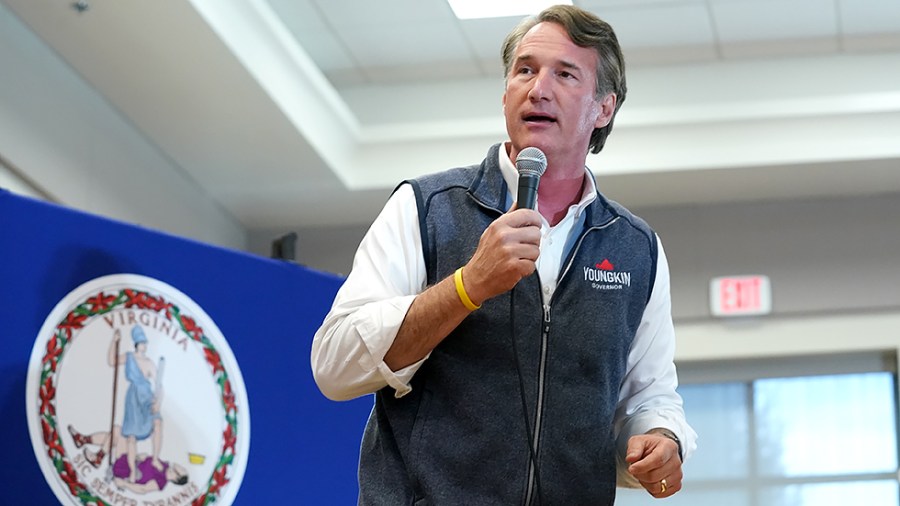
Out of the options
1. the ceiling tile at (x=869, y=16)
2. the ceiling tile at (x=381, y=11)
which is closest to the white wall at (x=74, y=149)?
the ceiling tile at (x=381, y=11)

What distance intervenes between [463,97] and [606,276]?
4.40m

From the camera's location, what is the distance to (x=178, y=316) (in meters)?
3.17

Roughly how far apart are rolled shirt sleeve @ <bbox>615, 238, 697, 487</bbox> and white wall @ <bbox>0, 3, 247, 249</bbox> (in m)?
3.31

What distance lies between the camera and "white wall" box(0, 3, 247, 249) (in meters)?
4.72

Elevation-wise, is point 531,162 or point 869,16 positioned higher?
point 869,16

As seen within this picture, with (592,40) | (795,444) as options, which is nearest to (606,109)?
(592,40)

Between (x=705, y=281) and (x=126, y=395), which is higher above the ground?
(x=705, y=281)

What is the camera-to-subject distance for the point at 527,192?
1647 mm

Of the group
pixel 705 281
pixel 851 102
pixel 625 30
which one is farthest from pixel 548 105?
pixel 705 281

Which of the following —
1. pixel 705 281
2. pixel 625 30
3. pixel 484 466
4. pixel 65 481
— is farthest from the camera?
pixel 705 281

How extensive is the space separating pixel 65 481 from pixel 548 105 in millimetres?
1592

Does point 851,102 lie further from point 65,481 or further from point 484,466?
point 484,466

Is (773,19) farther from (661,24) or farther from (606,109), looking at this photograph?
(606,109)

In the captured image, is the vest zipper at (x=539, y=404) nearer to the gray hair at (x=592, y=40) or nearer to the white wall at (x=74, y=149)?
the gray hair at (x=592, y=40)
